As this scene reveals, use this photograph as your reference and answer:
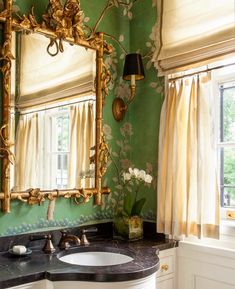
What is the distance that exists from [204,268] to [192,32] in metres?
1.46

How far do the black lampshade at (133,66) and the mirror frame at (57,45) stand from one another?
5.5 inches

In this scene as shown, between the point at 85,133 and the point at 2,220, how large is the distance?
2.47ft

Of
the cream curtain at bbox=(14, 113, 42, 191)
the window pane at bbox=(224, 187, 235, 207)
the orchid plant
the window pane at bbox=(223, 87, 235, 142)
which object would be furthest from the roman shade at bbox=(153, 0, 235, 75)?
the cream curtain at bbox=(14, 113, 42, 191)

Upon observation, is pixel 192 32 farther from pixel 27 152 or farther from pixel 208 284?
pixel 208 284

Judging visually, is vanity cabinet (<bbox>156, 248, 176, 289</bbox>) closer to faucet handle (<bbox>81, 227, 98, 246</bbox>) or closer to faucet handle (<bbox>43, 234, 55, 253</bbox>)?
faucet handle (<bbox>81, 227, 98, 246</bbox>)

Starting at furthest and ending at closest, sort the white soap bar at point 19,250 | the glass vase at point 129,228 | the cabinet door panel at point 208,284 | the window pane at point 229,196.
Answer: the glass vase at point 129,228 < the window pane at point 229,196 < the cabinet door panel at point 208,284 < the white soap bar at point 19,250

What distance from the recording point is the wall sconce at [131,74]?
2383mm

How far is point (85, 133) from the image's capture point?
2322mm

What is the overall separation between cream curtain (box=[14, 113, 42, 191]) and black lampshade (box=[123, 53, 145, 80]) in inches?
28.3

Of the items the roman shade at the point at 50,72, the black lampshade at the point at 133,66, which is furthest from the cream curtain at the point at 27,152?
the black lampshade at the point at 133,66

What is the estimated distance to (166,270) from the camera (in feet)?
7.20

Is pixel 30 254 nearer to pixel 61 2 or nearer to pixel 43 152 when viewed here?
pixel 43 152

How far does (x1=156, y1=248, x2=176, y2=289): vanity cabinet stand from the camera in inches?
84.5

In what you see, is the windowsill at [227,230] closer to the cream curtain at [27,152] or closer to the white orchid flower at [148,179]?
the white orchid flower at [148,179]
